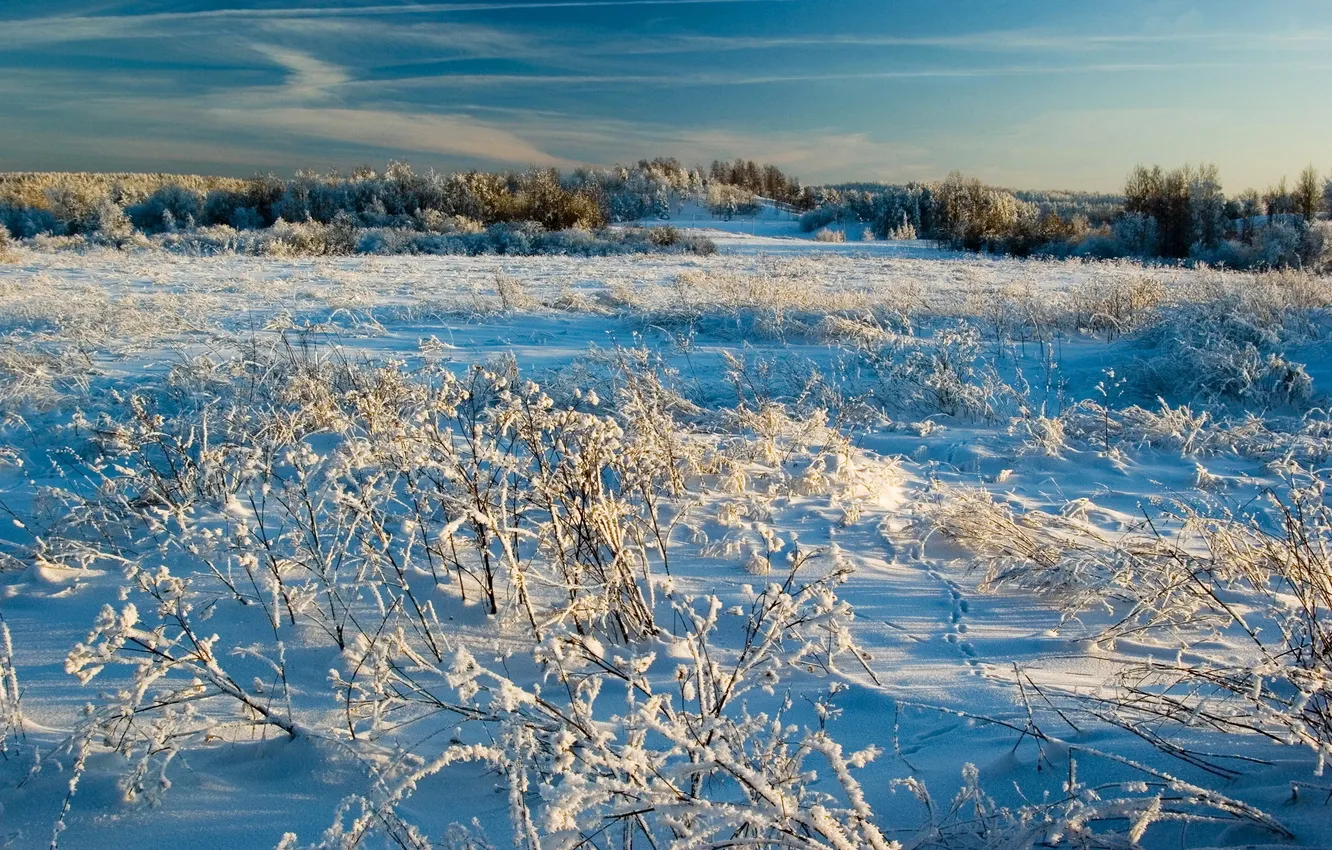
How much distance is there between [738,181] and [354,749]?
59.7 meters

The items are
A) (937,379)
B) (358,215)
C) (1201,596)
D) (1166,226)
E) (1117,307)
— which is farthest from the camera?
(358,215)

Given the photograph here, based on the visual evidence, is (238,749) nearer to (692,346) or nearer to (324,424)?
(324,424)

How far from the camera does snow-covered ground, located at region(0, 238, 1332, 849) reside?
165 centimetres

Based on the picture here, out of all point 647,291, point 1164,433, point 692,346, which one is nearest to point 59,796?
point 1164,433

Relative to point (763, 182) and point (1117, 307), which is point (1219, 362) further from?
point (763, 182)

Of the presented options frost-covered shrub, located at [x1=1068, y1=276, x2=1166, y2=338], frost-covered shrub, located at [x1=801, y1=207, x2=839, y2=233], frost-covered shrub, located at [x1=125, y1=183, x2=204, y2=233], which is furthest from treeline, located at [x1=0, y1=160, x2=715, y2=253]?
frost-covered shrub, located at [x1=1068, y1=276, x2=1166, y2=338]

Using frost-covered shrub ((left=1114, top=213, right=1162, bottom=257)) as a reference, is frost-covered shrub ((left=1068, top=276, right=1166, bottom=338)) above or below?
below

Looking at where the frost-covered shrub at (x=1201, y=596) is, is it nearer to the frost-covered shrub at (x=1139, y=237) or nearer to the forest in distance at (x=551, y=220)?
the forest in distance at (x=551, y=220)

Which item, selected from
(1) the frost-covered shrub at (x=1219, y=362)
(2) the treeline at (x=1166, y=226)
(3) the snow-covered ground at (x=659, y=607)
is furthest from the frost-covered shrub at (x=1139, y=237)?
(3) the snow-covered ground at (x=659, y=607)

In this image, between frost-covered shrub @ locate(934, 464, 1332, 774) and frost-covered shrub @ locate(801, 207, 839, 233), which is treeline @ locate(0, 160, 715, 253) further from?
frost-covered shrub @ locate(934, 464, 1332, 774)

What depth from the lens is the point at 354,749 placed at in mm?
2078

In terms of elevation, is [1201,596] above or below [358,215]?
below

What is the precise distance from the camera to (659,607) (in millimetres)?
2986

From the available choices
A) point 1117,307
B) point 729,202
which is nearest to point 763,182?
point 729,202
